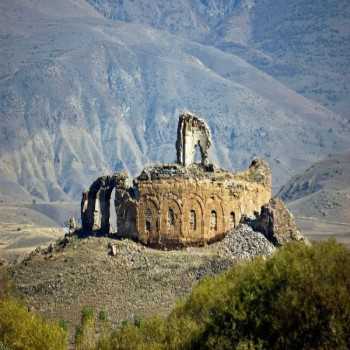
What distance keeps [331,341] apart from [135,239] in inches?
1208

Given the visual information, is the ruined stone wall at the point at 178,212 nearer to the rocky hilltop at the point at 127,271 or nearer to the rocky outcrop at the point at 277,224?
the rocky hilltop at the point at 127,271

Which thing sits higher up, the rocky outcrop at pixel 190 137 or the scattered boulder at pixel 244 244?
the rocky outcrop at pixel 190 137

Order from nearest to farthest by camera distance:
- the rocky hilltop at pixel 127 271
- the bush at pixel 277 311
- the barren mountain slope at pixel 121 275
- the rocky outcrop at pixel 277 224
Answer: the bush at pixel 277 311, the barren mountain slope at pixel 121 275, the rocky hilltop at pixel 127 271, the rocky outcrop at pixel 277 224

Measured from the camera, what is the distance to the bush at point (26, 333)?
45.1 meters

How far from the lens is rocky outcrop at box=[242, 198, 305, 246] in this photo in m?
63.2

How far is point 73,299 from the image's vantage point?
198 feet

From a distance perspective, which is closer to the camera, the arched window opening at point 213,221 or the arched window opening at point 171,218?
the arched window opening at point 171,218

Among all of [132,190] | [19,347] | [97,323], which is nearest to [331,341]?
[19,347]

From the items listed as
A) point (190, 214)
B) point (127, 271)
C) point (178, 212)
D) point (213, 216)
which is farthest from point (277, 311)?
point (213, 216)

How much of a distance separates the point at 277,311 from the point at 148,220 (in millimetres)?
28345

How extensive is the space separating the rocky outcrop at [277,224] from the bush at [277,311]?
1745 centimetres

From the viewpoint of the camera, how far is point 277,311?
38.7 metres

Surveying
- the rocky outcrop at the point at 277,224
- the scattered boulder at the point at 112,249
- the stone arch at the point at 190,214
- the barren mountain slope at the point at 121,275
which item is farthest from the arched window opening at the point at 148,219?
the rocky outcrop at the point at 277,224

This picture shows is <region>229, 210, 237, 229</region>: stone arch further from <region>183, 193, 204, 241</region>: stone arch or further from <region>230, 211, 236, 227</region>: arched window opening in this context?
<region>183, 193, 204, 241</region>: stone arch
